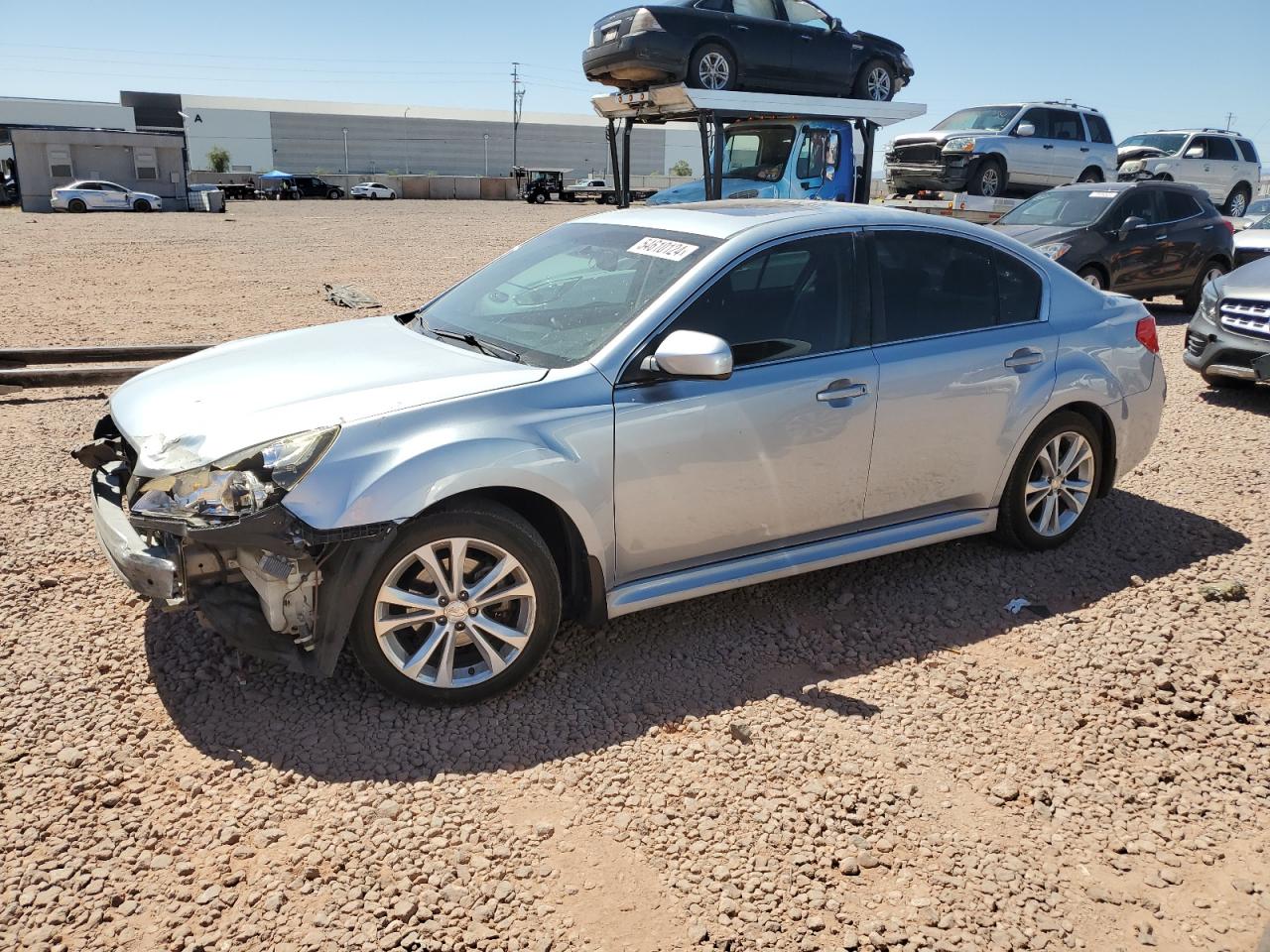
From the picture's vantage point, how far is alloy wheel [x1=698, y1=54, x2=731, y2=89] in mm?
12273

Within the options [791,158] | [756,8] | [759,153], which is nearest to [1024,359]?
[791,158]

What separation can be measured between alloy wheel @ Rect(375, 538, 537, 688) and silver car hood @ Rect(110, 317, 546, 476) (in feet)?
1.81

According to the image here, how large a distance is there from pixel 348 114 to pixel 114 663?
10594 cm

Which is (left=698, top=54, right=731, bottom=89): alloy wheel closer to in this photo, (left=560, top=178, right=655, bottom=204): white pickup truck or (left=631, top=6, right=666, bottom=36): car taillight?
(left=631, top=6, right=666, bottom=36): car taillight

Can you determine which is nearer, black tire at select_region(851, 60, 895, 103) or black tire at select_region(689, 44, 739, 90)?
black tire at select_region(689, 44, 739, 90)

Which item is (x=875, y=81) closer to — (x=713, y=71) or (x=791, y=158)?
(x=791, y=158)

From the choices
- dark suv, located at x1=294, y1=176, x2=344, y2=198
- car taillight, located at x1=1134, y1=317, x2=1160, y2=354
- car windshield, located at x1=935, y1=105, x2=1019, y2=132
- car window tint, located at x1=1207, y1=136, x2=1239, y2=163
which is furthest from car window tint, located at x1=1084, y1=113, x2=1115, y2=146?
dark suv, located at x1=294, y1=176, x2=344, y2=198

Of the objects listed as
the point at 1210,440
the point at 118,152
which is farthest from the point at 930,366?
the point at 118,152

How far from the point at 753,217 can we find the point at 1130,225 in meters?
9.43

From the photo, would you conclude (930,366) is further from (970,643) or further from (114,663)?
(114,663)

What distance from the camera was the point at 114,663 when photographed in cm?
375

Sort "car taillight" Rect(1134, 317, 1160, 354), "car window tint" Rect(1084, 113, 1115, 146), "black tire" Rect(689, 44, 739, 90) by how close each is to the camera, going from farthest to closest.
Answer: "car window tint" Rect(1084, 113, 1115, 146) → "black tire" Rect(689, 44, 739, 90) → "car taillight" Rect(1134, 317, 1160, 354)

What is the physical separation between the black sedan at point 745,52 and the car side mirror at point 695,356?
939 cm

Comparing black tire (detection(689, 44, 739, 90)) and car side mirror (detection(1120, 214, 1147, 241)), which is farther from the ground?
black tire (detection(689, 44, 739, 90))
